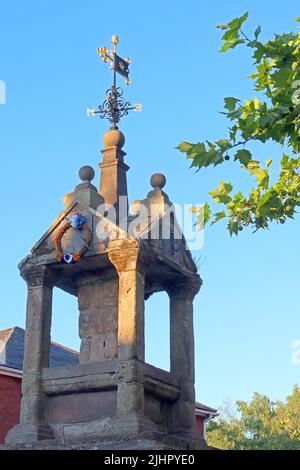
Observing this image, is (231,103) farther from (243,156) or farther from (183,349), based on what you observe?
(183,349)

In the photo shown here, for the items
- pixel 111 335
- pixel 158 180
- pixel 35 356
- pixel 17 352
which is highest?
pixel 158 180

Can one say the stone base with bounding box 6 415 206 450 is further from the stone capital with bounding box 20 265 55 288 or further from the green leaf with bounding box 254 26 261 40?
the green leaf with bounding box 254 26 261 40

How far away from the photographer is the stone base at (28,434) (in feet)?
35.0

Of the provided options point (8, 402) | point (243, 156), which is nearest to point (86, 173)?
point (243, 156)

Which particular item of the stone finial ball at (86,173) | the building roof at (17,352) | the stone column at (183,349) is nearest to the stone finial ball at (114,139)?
the stone finial ball at (86,173)

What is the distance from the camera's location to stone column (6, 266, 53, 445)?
10.8 meters

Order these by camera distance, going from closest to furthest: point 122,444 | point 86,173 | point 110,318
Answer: point 122,444, point 110,318, point 86,173

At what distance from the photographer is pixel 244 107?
6738 mm

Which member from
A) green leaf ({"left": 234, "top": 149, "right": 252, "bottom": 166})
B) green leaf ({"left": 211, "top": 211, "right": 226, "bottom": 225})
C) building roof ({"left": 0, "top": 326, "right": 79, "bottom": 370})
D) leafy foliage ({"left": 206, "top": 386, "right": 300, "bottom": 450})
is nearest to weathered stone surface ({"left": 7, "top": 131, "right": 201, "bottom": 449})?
green leaf ({"left": 211, "top": 211, "right": 226, "bottom": 225})

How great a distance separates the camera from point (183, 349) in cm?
1195

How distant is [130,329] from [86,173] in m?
3.01

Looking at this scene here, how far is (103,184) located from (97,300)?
2106mm

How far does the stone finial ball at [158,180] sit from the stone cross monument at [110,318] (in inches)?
0.8
